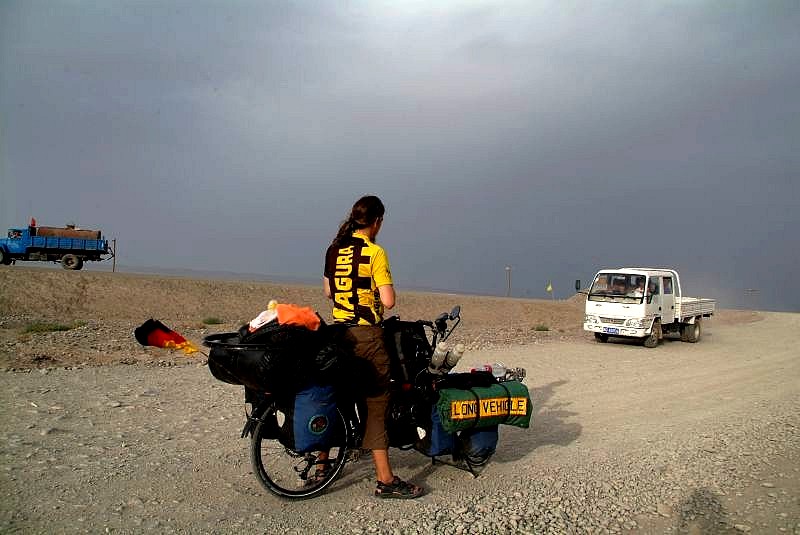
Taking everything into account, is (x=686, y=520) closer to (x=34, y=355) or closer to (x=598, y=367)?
(x=598, y=367)

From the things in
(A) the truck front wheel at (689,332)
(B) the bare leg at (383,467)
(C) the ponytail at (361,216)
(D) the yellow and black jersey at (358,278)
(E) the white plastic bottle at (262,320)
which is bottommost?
(A) the truck front wheel at (689,332)

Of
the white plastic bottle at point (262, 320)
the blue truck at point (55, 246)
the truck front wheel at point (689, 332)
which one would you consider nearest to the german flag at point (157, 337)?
the white plastic bottle at point (262, 320)

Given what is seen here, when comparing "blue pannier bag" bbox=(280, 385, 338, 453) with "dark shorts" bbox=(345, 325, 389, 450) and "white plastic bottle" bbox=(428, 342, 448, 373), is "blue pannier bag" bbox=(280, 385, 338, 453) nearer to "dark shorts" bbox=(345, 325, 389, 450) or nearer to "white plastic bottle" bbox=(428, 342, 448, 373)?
"dark shorts" bbox=(345, 325, 389, 450)

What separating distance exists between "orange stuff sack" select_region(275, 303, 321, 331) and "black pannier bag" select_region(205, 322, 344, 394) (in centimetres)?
6

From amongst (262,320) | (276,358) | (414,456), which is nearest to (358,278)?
(262,320)

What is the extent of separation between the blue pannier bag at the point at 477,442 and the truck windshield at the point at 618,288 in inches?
544

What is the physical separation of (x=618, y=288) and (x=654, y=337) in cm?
178

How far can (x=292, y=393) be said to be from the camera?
180 inches

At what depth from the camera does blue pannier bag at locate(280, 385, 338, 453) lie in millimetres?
4551

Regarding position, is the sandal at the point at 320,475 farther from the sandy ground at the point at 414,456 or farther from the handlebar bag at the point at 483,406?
the handlebar bag at the point at 483,406

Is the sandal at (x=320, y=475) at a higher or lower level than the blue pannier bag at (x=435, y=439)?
lower

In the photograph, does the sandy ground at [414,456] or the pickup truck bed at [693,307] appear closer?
the sandy ground at [414,456]

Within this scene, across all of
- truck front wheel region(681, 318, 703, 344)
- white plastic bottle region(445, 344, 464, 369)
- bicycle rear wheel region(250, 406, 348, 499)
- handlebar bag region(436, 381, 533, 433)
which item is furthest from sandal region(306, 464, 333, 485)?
truck front wheel region(681, 318, 703, 344)

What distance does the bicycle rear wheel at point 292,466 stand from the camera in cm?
465
